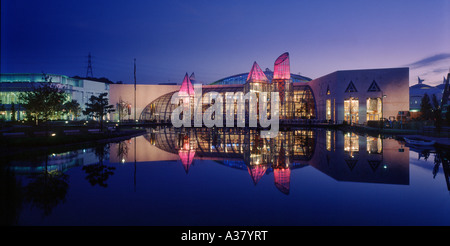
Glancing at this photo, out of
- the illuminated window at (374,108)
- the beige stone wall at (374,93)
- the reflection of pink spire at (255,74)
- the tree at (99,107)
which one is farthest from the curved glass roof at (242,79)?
the tree at (99,107)

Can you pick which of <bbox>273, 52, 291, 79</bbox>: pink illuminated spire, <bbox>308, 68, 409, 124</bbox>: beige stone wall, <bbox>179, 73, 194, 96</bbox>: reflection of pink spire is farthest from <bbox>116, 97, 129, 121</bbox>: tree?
<bbox>308, 68, 409, 124</bbox>: beige stone wall

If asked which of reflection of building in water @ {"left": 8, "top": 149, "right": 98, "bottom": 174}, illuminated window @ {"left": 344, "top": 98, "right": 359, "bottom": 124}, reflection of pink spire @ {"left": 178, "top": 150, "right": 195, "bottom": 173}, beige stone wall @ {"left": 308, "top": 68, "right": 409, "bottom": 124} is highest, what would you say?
beige stone wall @ {"left": 308, "top": 68, "right": 409, "bottom": 124}

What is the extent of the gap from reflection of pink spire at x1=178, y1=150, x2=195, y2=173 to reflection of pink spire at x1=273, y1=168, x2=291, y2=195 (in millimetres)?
3662

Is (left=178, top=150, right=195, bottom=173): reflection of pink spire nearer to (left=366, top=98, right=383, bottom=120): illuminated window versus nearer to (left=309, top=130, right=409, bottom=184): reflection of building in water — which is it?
(left=309, top=130, right=409, bottom=184): reflection of building in water

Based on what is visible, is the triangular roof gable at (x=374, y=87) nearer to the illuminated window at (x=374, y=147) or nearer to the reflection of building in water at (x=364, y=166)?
the illuminated window at (x=374, y=147)

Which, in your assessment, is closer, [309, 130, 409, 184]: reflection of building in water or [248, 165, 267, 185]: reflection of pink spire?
[309, 130, 409, 184]: reflection of building in water

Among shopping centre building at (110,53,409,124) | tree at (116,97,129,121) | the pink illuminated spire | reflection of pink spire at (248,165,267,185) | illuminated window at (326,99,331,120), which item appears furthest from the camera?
tree at (116,97,129,121)

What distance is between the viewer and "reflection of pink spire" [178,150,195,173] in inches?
509

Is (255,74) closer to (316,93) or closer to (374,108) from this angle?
(316,93)

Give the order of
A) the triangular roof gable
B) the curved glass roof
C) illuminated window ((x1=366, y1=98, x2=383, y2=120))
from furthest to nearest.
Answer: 1. the curved glass roof
2. illuminated window ((x1=366, y1=98, x2=383, y2=120))
3. the triangular roof gable

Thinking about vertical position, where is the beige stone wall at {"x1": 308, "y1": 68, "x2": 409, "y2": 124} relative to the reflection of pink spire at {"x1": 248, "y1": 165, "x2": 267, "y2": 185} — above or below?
above

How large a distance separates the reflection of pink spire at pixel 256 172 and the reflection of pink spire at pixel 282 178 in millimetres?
507
